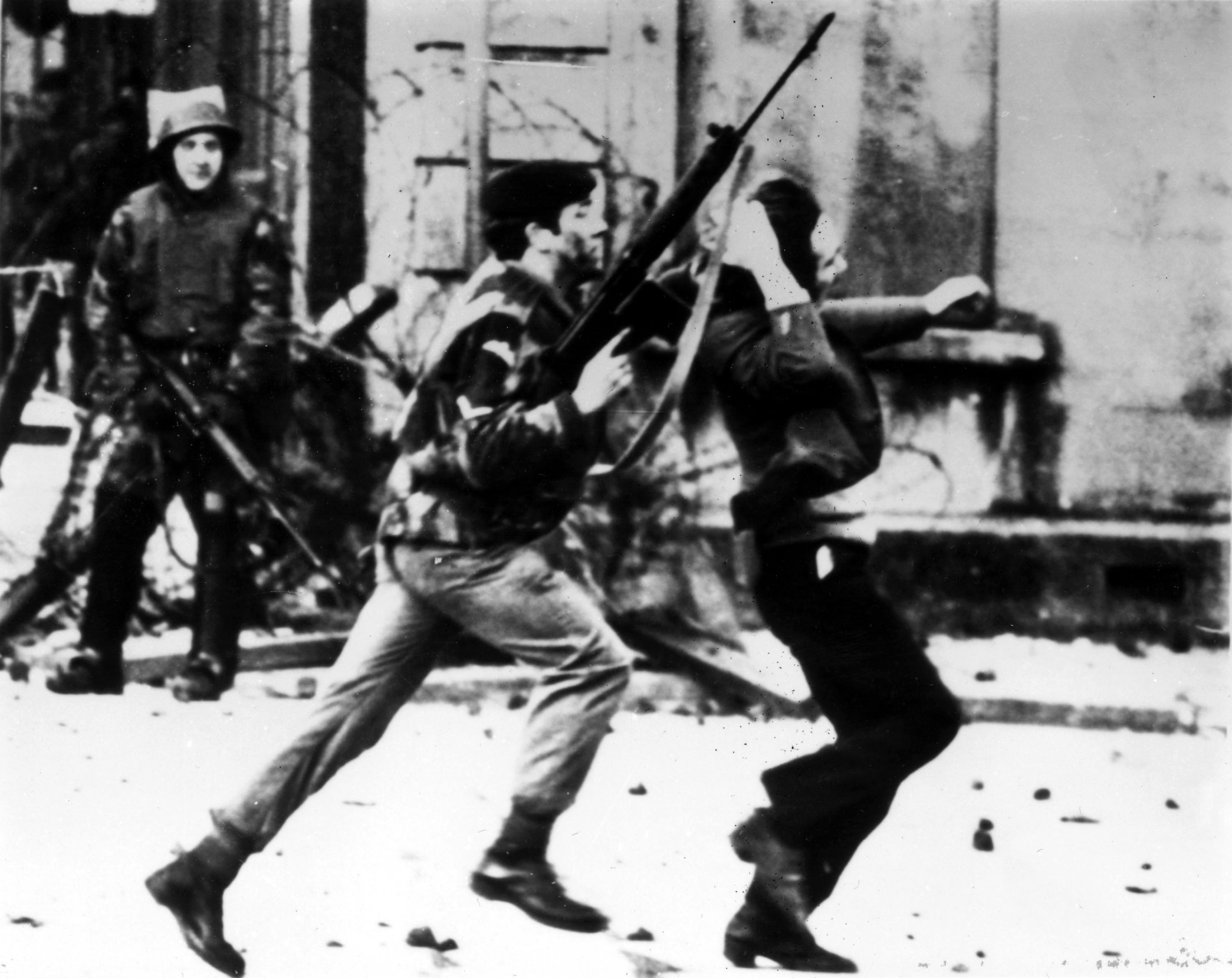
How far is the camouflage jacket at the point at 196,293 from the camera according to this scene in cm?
491

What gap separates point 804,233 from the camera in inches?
190

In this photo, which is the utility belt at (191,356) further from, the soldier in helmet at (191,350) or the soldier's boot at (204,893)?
the soldier's boot at (204,893)

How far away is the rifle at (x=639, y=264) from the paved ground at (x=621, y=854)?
1.14 meters

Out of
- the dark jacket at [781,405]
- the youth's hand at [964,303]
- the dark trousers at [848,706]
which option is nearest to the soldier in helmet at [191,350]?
the dark jacket at [781,405]

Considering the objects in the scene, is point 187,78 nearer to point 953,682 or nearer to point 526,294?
point 526,294

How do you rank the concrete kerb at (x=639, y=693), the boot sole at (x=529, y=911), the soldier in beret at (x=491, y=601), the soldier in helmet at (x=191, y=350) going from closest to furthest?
the soldier in beret at (x=491, y=601) < the boot sole at (x=529, y=911) < the concrete kerb at (x=639, y=693) < the soldier in helmet at (x=191, y=350)

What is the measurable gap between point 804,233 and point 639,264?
0.60 meters

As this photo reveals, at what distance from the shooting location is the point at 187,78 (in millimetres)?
4961

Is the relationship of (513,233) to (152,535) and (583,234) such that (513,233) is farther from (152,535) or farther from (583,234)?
(152,535)

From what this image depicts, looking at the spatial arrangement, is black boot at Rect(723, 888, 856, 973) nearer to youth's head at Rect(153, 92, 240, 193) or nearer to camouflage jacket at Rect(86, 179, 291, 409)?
camouflage jacket at Rect(86, 179, 291, 409)

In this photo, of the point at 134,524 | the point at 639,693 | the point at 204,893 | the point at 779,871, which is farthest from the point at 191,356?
the point at 779,871

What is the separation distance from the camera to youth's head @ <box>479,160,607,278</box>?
15.3 ft

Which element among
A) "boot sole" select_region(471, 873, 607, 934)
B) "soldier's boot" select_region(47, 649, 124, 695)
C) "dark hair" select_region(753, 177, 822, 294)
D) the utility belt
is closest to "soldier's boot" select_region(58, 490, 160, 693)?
"soldier's boot" select_region(47, 649, 124, 695)

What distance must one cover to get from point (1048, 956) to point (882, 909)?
0.53 meters
